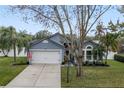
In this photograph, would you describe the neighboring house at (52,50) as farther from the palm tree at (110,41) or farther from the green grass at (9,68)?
the green grass at (9,68)

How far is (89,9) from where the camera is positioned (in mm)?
13891

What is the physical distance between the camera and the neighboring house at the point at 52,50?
16.9 metres

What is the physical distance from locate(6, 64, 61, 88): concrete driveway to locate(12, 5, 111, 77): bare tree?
1.38 metres

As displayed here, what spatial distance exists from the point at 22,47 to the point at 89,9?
5.38 meters

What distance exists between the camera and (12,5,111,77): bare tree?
1372 centimetres

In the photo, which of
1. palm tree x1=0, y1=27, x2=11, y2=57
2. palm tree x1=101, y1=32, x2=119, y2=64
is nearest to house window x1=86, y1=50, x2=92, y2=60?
palm tree x1=101, y1=32, x2=119, y2=64

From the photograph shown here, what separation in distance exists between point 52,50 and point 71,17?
449 centimetres

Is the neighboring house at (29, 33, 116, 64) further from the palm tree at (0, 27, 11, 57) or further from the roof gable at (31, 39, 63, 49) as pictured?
the palm tree at (0, 27, 11, 57)

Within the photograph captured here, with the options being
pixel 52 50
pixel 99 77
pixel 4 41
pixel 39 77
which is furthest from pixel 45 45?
pixel 99 77

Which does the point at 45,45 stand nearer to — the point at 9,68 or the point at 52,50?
the point at 52,50

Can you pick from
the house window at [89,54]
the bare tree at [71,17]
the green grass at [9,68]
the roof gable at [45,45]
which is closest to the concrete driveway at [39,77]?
the green grass at [9,68]

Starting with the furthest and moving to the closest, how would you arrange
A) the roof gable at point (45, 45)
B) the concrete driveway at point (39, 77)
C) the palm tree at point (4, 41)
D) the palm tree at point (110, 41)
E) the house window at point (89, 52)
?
the roof gable at point (45, 45), the house window at point (89, 52), the palm tree at point (4, 41), the palm tree at point (110, 41), the concrete driveway at point (39, 77)

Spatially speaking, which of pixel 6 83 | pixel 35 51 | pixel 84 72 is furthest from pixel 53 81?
pixel 35 51

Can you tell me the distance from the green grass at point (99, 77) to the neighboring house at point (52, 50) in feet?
2.67
